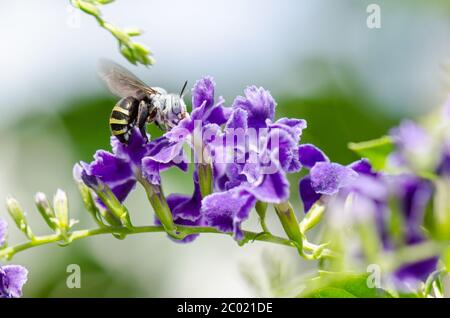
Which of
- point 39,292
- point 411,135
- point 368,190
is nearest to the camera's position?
point 411,135

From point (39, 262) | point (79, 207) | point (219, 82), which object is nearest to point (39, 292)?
point (39, 262)

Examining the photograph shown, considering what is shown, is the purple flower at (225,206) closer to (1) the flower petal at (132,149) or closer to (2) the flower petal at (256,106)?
(2) the flower petal at (256,106)

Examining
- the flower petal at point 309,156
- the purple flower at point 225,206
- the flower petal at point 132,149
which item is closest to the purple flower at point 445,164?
the purple flower at point 225,206

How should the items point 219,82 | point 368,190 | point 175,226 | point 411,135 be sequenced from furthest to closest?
point 219,82
point 175,226
point 368,190
point 411,135

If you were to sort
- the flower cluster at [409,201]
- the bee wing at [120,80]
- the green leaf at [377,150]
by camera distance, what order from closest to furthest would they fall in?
the flower cluster at [409,201]
the green leaf at [377,150]
the bee wing at [120,80]

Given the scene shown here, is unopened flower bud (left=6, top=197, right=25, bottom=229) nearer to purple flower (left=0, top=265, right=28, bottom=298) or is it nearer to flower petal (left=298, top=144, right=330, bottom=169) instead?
purple flower (left=0, top=265, right=28, bottom=298)

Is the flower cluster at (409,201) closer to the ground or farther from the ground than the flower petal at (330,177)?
farther from the ground

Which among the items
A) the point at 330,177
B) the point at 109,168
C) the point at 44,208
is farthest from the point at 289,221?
the point at 44,208
